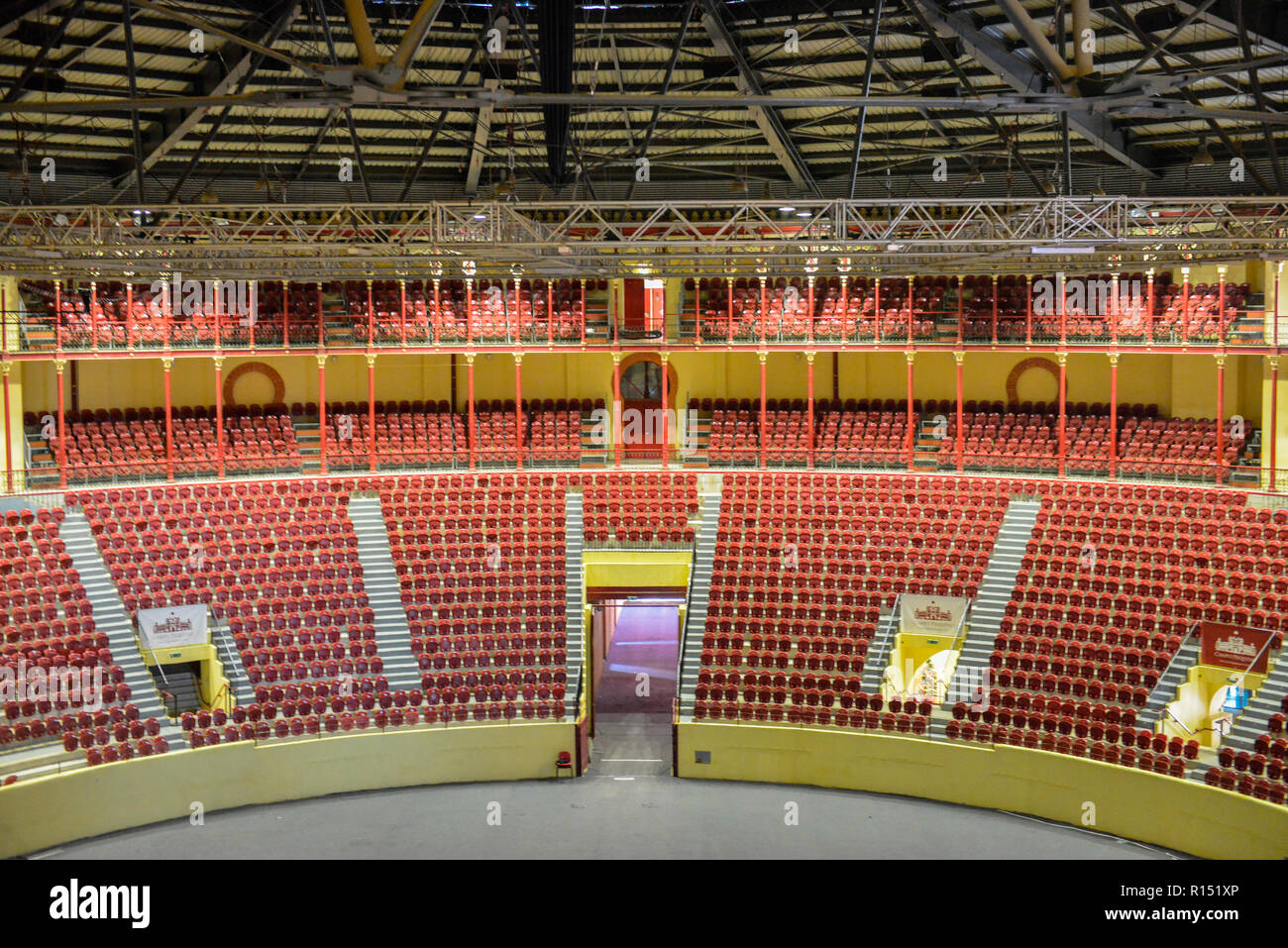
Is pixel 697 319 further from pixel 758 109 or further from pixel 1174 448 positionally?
pixel 1174 448

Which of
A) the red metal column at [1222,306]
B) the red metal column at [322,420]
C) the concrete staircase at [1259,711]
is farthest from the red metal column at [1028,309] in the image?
the red metal column at [322,420]

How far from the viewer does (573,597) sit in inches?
1153

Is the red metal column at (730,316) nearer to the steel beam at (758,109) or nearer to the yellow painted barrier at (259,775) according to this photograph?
the steel beam at (758,109)

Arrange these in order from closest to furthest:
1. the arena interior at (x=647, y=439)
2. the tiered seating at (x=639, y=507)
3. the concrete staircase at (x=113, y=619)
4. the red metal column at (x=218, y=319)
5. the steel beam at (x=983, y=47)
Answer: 1. the arena interior at (x=647, y=439)
2. the concrete staircase at (x=113, y=619)
3. the steel beam at (x=983, y=47)
4. the tiered seating at (x=639, y=507)
5. the red metal column at (x=218, y=319)

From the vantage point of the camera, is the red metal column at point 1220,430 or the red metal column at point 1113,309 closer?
the red metal column at point 1220,430

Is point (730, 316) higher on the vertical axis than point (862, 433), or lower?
higher

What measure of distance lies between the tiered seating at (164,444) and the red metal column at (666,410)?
9.50 meters

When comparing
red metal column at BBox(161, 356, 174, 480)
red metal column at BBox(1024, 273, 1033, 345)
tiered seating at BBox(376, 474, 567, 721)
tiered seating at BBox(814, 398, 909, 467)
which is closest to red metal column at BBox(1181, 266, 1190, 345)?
red metal column at BBox(1024, 273, 1033, 345)

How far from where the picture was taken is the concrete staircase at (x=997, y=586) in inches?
1040

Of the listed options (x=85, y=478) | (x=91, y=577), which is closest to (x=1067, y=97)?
(x=91, y=577)

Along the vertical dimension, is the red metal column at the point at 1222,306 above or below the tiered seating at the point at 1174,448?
above

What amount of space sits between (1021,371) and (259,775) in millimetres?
23005

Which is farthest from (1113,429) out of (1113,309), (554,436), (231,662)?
(231,662)

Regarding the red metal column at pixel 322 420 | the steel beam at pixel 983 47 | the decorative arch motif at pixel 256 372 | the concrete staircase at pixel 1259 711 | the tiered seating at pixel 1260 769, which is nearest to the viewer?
the tiered seating at pixel 1260 769
